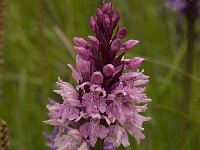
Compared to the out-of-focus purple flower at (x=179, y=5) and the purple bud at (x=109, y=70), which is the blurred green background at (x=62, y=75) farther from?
the purple bud at (x=109, y=70)

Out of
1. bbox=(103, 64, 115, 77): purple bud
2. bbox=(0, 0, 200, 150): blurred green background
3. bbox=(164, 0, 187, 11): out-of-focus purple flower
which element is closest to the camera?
bbox=(103, 64, 115, 77): purple bud

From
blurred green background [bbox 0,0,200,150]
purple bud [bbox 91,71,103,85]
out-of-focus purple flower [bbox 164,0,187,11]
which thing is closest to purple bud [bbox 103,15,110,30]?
purple bud [bbox 91,71,103,85]

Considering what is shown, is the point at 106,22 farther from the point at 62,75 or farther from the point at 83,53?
the point at 62,75

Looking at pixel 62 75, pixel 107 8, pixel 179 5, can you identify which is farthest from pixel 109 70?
pixel 62 75

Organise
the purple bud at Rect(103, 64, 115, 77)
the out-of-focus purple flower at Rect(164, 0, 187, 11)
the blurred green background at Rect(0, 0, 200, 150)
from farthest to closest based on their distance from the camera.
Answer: the out-of-focus purple flower at Rect(164, 0, 187, 11)
the blurred green background at Rect(0, 0, 200, 150)
the purple bud at Rect(103, 64, 115, 77)

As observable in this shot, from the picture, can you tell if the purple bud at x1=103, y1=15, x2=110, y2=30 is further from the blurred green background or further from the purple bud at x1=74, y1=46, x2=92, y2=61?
the blurred green background

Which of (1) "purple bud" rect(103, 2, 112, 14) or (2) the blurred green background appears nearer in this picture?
(1) "purple bud" rect(103, 2, 112, 14)

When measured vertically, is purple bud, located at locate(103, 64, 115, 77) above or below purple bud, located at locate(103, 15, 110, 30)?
below

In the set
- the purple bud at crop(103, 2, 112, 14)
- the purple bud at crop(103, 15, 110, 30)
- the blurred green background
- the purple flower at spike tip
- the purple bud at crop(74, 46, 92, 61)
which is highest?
the blurred green background
